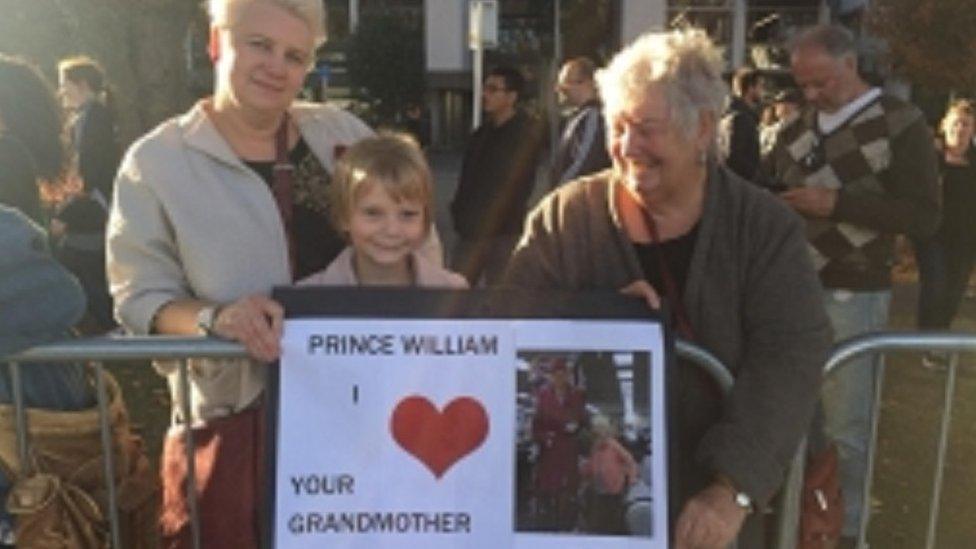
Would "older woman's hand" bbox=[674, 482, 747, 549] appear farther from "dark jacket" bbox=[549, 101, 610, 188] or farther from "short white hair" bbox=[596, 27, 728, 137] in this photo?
"dark jacket" bbox=[549, 101, 610, 188]

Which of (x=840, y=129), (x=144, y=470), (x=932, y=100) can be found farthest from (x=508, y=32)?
(x=144, y=470)

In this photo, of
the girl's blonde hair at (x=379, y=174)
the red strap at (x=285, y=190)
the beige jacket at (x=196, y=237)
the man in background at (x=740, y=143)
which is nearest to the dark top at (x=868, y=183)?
the man in background at (x=740, y=143)

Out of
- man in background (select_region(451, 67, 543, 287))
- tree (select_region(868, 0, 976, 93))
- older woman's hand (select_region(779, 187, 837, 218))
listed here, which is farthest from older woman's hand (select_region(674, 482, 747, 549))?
tree (select_region(868, 0, 976, 93))

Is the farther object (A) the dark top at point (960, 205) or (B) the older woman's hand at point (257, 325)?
(A) the dark top at point (960, 205)

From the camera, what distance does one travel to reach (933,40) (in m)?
12.4

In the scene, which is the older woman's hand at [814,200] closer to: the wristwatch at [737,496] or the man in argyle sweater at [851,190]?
the man in argyle sweater at [851,190]

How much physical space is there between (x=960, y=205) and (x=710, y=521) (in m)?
5.50

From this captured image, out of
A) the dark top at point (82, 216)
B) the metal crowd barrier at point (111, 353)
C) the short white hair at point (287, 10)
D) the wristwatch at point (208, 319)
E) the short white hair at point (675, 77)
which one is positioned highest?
the short white hair at point (287, 10)

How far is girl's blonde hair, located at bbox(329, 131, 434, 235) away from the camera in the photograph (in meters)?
2.46

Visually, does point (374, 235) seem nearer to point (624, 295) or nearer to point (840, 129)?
point (624, 295)

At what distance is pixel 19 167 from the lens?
372 cm

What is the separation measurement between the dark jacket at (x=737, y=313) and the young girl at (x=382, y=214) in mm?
259

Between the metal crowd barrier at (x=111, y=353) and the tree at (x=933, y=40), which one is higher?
the tree at (x=933, y=40)

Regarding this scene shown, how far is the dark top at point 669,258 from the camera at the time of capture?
2.46 meters
